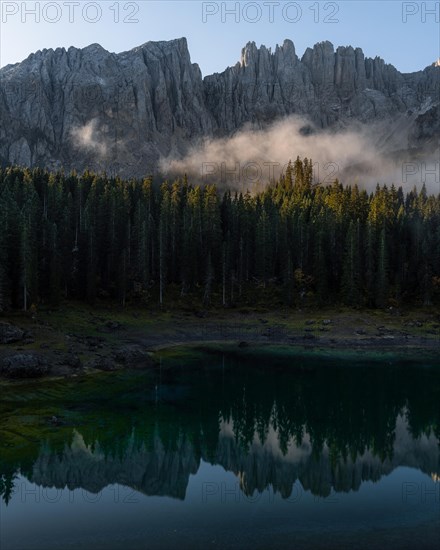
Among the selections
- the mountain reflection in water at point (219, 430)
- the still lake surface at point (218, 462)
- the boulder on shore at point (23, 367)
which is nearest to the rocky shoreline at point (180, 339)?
the boulder on shore at point (23, 367)

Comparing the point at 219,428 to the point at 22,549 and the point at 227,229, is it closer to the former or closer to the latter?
the point at 22,549

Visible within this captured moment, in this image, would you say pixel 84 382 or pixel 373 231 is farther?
pixel 373 231

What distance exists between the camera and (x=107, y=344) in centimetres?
6975

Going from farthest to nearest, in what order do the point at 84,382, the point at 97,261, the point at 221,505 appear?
the point at 97,261 < the point at 84,382 < the point at 221,505

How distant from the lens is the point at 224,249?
11131 cm

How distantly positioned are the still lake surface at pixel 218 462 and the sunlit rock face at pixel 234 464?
0.13m

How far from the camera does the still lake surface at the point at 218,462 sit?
78.4 feet

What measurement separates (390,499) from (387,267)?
86.8 m

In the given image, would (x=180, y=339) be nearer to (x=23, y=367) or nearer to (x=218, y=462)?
(x=23, y=367)

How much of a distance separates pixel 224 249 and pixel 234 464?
79.3 meters

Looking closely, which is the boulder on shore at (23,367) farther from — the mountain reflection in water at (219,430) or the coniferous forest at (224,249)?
the coniferous forest at (224,249)

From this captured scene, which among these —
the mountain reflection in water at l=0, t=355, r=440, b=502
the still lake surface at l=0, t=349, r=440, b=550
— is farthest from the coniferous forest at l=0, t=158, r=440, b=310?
the still lake surface at l=0, t=349, r=440, b=550

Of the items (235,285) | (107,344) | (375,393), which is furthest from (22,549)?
(235,285)

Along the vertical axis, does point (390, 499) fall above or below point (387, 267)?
below
